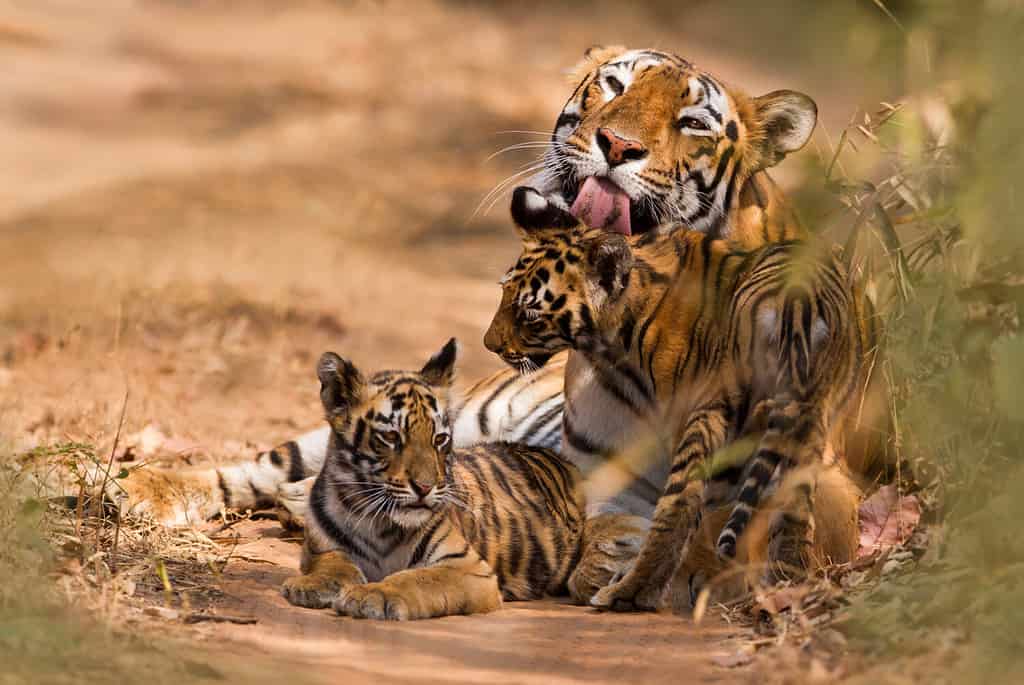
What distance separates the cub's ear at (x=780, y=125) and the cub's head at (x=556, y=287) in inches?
35.2

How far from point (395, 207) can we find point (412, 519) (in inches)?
247

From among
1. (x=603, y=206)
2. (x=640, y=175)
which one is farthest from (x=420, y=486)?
(x=640, y=175)

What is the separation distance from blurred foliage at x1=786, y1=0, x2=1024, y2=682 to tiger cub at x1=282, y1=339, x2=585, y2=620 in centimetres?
130

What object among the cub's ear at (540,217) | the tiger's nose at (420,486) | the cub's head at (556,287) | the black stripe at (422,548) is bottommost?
the black stripe at (422,548)

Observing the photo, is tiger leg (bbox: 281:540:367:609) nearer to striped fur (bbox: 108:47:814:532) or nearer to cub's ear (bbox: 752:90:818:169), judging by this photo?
striped fur (bbox: 108:47:814:532)

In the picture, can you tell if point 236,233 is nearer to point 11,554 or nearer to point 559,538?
point 559,538

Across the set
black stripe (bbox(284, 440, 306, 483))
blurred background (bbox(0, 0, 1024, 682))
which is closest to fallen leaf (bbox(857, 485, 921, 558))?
blurred background (bbox(0, 0, 1024, 682))

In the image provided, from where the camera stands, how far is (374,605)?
14.7 feet

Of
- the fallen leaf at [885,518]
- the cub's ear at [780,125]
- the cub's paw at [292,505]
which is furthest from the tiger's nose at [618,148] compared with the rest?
the cub's paw at [292,505]

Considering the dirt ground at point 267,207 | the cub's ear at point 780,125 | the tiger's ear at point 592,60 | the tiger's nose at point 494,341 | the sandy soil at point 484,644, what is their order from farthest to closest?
the dirt ground at point 267,207, the tiger's ear at point 592,60, the cub's ear at point 780,125, the tiger's nose at point 494,341, the sandy soil at point 484,644

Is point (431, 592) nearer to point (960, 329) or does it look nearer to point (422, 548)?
point (422, 548)

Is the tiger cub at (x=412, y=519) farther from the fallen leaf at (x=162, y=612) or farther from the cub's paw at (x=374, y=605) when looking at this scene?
the fallen leaf at (x=162, y=612)

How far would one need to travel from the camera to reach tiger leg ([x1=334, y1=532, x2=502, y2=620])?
4492 mm

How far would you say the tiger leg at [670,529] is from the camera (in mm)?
4566
